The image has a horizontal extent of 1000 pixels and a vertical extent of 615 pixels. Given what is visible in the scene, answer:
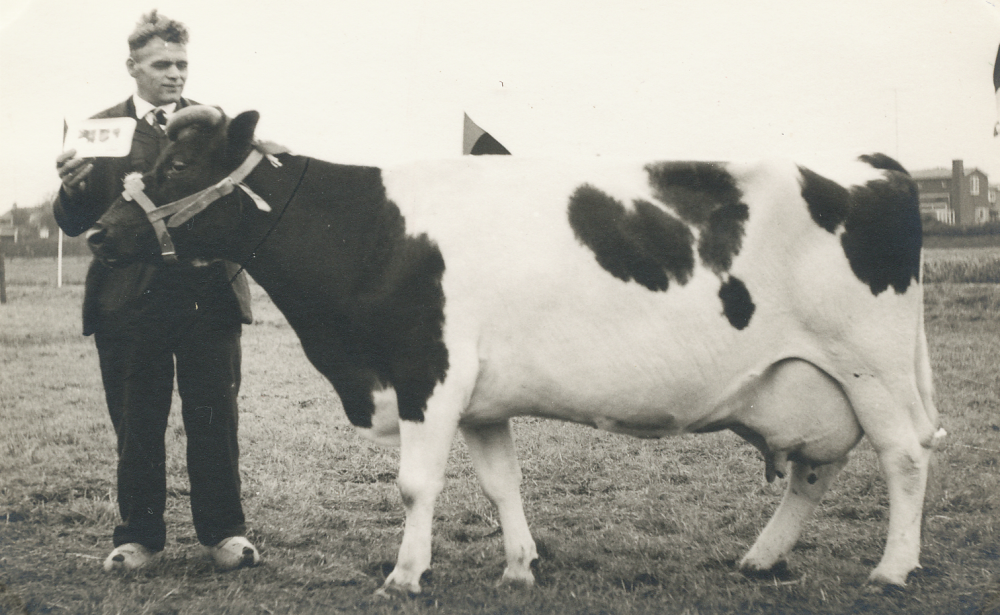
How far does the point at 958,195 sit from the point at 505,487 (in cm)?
431

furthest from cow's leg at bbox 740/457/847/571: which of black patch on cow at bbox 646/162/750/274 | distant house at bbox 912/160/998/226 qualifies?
distant house at bbox 912/160/998/226

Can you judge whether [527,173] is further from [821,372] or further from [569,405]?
[821,372]

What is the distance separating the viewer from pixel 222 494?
14.3ft

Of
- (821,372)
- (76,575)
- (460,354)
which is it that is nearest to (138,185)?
(460,354)

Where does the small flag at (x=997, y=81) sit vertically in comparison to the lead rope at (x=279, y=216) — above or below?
above

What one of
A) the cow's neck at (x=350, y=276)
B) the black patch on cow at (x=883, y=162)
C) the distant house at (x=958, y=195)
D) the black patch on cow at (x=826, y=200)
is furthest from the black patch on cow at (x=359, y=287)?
the distant house at (x=958, y=195)

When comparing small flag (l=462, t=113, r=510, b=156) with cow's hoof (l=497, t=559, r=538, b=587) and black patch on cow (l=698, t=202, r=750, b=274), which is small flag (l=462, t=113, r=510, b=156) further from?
cow's hoof (l=497, t=559, r=538, b=587)

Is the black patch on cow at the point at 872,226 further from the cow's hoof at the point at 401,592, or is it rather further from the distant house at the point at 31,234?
the distant house at the point at 31,234

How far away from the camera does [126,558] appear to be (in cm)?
413

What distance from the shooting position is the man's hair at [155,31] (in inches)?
165

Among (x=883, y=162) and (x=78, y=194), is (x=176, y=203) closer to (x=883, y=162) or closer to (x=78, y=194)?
(x=78, y=194)

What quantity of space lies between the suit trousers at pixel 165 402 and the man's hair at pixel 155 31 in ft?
4.37

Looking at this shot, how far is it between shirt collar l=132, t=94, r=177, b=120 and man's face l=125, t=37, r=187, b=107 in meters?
0.03

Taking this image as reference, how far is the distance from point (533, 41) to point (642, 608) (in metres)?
3.46
